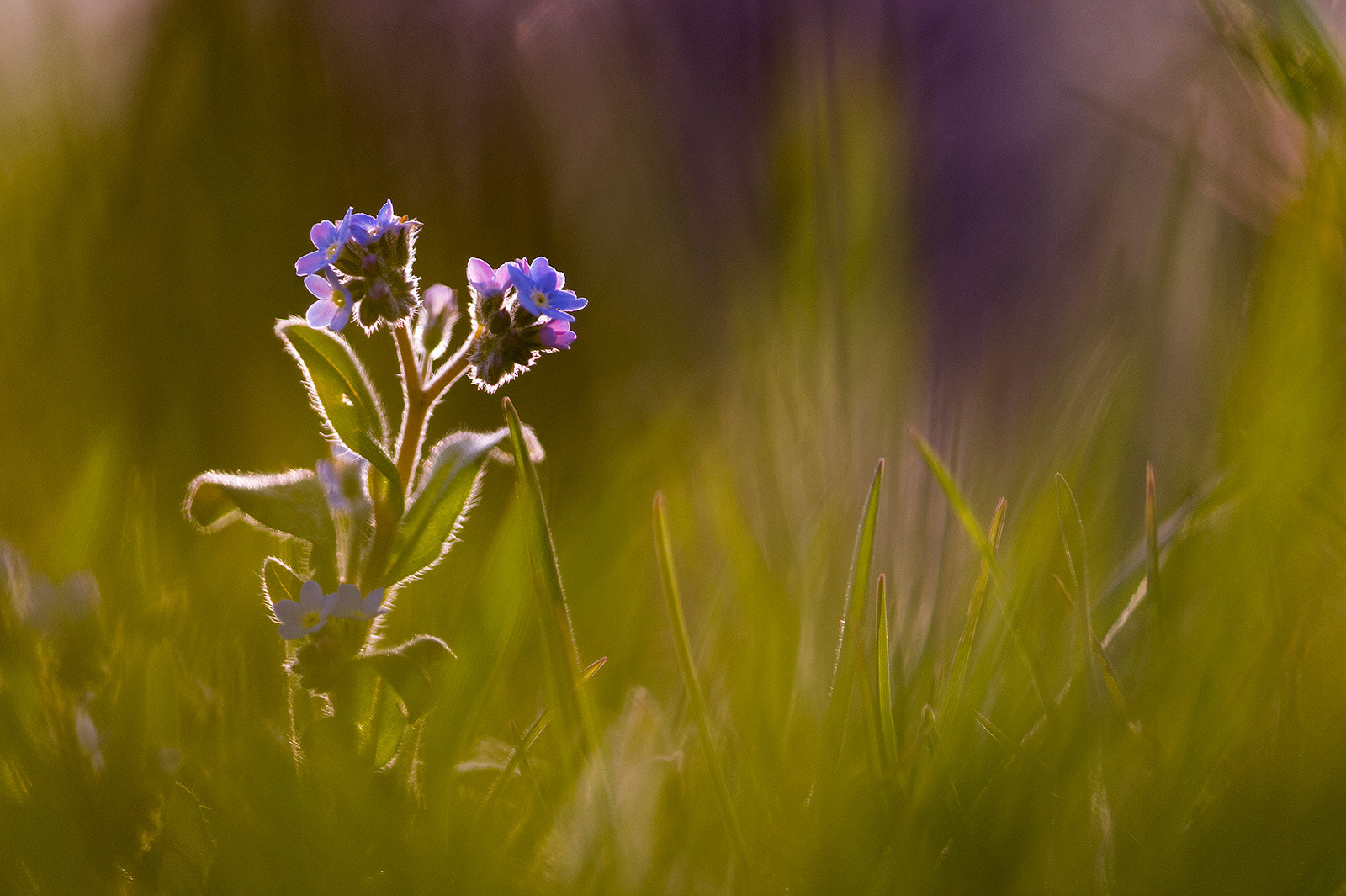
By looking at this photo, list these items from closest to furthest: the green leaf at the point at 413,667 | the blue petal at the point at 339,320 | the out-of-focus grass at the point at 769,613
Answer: the out-of-focus grass at the point at 769,613 → the green leaf at the point at 413,667 → the blue petal at the point at 339,320

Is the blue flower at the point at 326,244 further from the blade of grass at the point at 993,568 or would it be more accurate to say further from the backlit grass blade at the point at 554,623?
the blade of grass at the point at 993,568

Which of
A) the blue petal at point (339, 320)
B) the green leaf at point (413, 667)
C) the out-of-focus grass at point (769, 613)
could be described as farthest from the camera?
the blue petal at point (339, 320)

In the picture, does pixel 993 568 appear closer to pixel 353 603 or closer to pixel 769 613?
pixel 769 613

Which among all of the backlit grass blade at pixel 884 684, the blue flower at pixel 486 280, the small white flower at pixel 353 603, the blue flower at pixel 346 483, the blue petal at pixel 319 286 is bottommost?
the backlit grass blade at pixel 884 684

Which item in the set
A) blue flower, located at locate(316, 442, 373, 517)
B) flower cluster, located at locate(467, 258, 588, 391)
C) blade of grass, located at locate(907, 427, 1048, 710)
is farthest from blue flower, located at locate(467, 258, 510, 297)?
blade of grass, located at locate(907, 427, 1048, 710)

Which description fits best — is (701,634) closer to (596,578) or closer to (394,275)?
(596,578)

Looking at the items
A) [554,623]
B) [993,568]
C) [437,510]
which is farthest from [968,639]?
[437,510]

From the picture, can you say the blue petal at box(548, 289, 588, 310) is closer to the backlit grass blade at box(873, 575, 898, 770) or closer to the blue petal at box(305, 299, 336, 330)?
the blue petal at box(305, 299, 336, 330)

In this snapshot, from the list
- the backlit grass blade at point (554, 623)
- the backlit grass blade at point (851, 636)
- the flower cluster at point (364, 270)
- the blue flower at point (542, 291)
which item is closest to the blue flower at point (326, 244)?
the flower cluster at point (364, 270)

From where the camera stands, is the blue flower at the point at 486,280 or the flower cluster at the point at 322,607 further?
the blue flower at the point at 486,280
